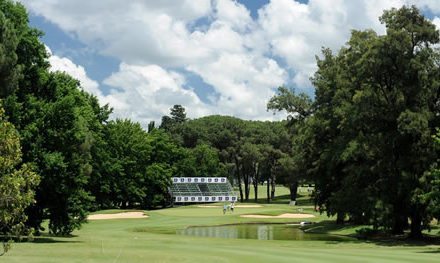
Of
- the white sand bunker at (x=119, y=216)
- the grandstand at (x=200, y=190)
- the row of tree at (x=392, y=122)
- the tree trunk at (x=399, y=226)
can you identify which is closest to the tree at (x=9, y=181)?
the row of tree at (x=392, y=122)

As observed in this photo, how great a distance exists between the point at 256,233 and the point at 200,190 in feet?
173

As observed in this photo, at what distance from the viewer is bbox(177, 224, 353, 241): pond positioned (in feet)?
140

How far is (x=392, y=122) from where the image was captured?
39688mm

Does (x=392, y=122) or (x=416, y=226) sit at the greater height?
(x=392, y=122)

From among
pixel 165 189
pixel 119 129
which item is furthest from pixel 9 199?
pixel 165 189

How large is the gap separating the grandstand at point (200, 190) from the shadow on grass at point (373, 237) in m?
42.8

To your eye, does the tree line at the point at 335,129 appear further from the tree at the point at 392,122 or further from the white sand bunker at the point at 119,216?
the white sand bunker at the point at 119,216

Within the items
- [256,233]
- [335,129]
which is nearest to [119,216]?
[256,233]

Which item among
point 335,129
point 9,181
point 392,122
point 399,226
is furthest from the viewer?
point 335,129

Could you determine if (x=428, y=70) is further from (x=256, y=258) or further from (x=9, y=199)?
(x=9, y=199)

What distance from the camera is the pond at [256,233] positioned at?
4275 centimetres

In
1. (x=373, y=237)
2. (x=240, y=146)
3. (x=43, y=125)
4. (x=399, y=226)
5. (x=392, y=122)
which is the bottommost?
(x=373, y=237)

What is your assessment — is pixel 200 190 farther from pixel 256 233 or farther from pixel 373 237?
pixel 373 237

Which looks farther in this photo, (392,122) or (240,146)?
(240,146)
